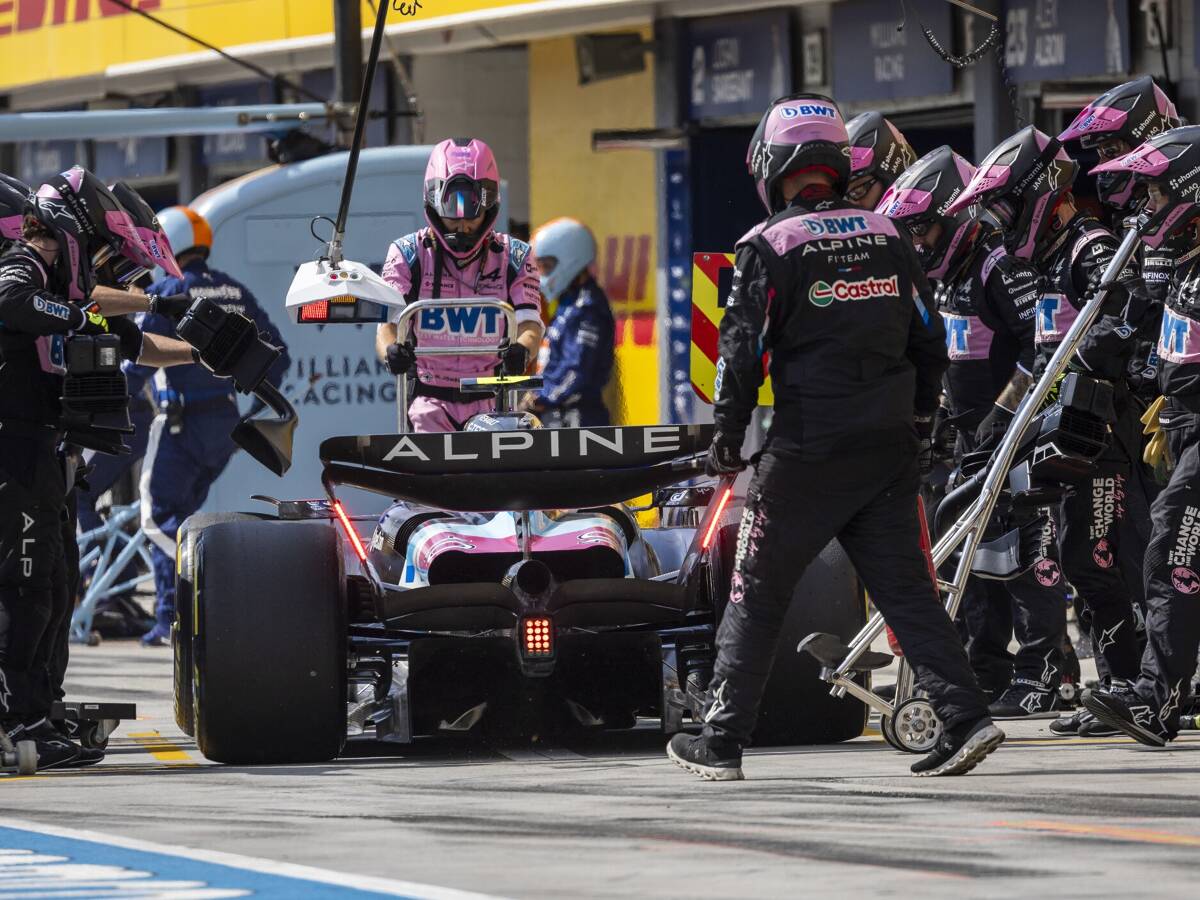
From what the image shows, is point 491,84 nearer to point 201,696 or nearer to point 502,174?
point 502,174

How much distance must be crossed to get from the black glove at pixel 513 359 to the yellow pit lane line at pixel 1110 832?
4162 mm

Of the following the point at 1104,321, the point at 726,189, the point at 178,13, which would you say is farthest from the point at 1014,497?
the point at 178,13

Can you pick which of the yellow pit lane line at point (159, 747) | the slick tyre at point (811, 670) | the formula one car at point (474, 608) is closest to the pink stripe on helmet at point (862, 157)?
the formula one car at point (474, 608)

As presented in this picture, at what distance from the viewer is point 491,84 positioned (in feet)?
75.4

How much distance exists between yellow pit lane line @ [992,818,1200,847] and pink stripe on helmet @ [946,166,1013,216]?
382 centimetres

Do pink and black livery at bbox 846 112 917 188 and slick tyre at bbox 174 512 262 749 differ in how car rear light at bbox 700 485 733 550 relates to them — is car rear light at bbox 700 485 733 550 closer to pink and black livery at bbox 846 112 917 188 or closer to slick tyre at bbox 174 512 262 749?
slick tyre at bbox 174 512 262 749

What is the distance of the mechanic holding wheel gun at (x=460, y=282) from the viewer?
35.7ft

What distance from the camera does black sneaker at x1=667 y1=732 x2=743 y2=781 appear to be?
803cm

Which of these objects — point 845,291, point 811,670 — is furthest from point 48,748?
point 845,291

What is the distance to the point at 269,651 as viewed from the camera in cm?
877

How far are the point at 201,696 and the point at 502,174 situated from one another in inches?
564

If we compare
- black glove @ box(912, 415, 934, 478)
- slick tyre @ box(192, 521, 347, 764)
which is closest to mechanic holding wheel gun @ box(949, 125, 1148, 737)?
black glove @ box(912, 415, 934, 478)

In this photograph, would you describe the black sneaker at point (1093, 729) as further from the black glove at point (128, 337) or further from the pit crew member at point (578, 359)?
the pit crew member at point (578, 359)

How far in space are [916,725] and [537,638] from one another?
124 centimetres
